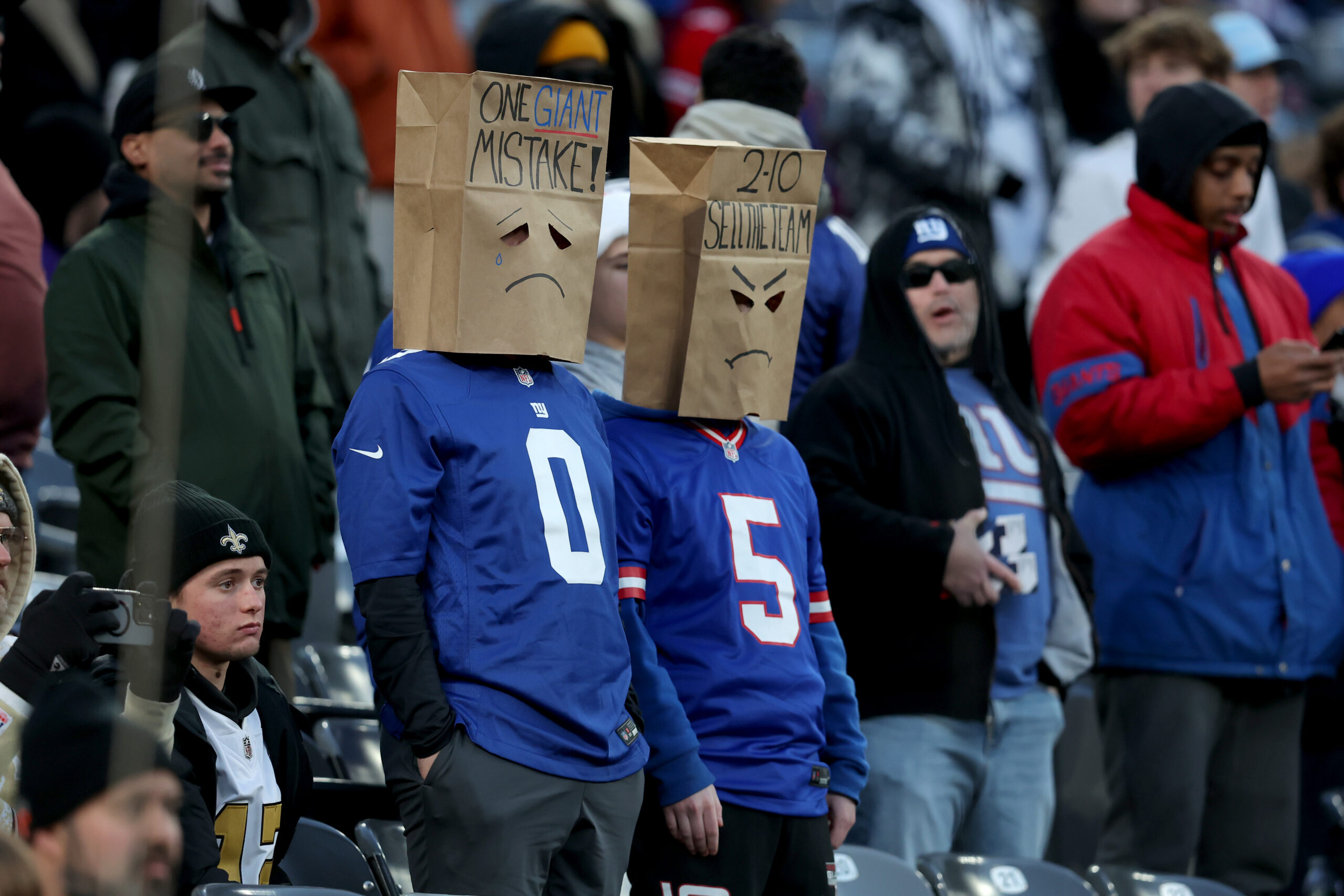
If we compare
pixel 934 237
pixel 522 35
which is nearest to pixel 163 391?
pixel 934 237

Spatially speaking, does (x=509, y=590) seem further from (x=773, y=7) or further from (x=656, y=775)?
(x=773, y=7)

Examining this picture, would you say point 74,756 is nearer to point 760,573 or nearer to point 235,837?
point 235,837

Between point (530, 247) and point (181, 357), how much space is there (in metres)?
1.23

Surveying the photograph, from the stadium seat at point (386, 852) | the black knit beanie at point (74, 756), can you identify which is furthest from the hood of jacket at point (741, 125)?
the black knit beanie at point (74, 756)

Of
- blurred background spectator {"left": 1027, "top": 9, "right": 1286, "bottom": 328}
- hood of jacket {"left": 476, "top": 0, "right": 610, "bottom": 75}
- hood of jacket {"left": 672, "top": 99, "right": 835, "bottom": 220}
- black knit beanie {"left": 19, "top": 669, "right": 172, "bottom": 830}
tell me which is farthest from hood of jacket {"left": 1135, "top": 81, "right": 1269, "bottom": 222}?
black knit beanie {"left": 19, "top": 669, "right": 172, "bottom": 830}

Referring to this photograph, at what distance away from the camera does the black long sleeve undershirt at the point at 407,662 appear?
10.0 feet

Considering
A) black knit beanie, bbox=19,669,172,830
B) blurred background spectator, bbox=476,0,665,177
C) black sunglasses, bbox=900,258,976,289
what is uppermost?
blurred background spectator, bbox=476,0,665,177

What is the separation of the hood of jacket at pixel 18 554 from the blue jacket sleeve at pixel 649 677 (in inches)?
42.4

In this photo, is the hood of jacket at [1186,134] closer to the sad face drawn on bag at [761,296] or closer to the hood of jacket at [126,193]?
the sad face drawn on bag at [761,296]

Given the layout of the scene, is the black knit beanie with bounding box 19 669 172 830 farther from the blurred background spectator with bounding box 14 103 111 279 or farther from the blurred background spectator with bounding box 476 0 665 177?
the blurred background spectator with bounding box 14 103 111 279

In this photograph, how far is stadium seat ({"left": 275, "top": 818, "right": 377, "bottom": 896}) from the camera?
11.9 ft

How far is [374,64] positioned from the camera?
6.47m

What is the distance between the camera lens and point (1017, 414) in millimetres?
4711

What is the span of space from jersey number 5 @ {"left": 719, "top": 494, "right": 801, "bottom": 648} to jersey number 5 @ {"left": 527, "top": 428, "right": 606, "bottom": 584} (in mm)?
353
